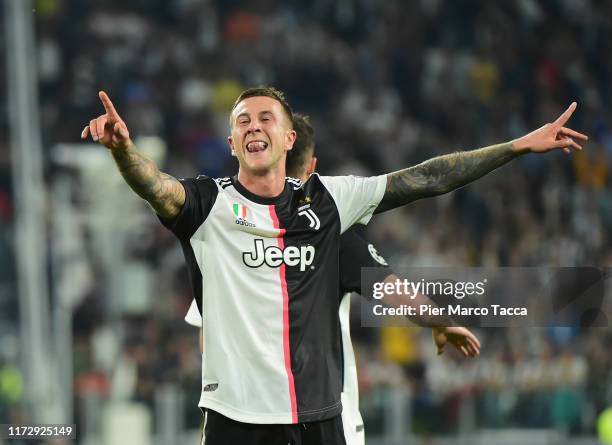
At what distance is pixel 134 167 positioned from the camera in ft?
14.5

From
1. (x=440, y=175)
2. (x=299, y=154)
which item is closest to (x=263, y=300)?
(x=440, y=175)

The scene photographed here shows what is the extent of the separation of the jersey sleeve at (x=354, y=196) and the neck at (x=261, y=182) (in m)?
0.21

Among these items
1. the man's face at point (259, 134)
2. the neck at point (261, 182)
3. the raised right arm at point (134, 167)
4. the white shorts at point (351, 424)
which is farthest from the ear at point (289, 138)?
the white shorts at point (351, 424)

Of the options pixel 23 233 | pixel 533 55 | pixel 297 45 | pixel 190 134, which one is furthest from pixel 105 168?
pixel 533 55

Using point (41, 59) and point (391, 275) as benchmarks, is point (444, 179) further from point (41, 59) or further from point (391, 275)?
point (41, 59)

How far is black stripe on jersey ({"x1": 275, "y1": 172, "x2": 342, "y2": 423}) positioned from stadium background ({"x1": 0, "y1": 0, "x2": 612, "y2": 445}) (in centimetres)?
592

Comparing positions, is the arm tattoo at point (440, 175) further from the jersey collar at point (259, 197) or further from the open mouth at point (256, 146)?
the open mouth at point (256, 146)

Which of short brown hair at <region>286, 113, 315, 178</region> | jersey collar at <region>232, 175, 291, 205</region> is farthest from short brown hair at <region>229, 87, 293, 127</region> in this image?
short brown hair at <region>286, 113, 315, 178</region>

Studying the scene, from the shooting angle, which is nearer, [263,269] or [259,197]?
[263,269]

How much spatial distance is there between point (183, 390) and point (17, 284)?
3.42 metres

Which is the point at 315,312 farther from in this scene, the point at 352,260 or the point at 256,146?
the point at 256,146

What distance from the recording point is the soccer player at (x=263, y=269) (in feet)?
14.8

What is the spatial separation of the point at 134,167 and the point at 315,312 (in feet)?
2.65

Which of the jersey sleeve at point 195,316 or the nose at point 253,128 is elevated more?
the nose at point 253,128
